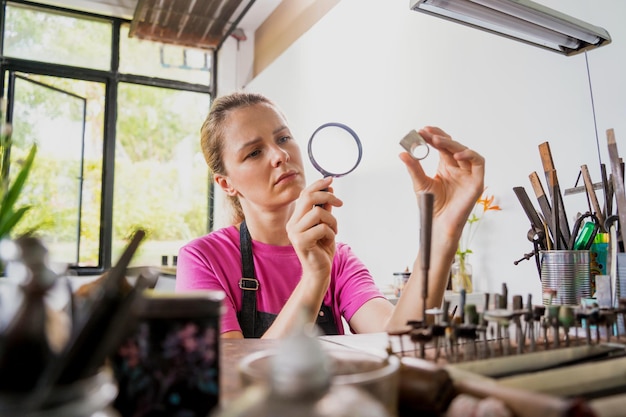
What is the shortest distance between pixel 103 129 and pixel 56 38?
934mm

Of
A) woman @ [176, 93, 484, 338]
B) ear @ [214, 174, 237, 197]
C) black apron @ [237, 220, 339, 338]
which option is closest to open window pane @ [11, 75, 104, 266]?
ear @ [214, 174, 237, 197]

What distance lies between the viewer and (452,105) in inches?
90.0

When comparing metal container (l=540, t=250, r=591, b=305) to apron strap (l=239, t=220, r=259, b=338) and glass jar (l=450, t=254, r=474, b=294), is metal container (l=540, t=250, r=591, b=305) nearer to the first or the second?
apron strap (l=239, t=220, r=259, b=338)

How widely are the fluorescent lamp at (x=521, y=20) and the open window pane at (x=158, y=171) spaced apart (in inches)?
152

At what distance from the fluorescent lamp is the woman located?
383 mm

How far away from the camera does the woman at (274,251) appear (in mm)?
1146

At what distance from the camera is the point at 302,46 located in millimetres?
3742

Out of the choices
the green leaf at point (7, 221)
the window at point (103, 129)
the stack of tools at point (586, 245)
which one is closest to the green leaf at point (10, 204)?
the green leaf at point (7, 221)

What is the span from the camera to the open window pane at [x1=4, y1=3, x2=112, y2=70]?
429cm

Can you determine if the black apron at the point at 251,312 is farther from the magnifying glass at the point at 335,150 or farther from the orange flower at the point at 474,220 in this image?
the orange flower at the point at 474,220

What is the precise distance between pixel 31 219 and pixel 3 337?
429 cm

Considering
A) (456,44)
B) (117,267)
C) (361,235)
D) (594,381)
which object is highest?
(456,44)

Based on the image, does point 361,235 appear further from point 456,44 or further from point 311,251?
point 311,251

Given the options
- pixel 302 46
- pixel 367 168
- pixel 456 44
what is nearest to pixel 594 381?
pixel 456 44
